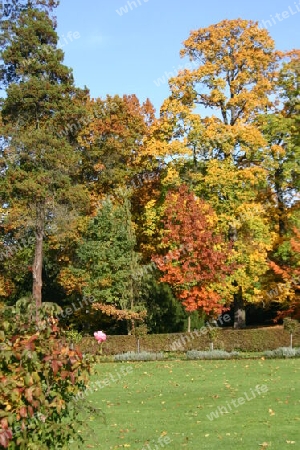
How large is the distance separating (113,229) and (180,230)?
487 cm

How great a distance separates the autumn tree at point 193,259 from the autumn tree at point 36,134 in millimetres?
5706

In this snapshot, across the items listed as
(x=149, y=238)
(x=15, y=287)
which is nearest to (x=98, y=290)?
(x=149, y=238)

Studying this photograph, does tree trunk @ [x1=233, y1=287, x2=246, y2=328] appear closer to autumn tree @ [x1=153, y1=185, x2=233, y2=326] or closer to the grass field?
autumn tree @ [x1=153, y1=185, x2=233, y2=326]

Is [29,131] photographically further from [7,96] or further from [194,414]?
[194,414]

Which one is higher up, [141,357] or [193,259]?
[193,259]

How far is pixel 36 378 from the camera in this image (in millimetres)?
5078

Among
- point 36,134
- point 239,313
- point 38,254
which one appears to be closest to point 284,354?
point 239,313

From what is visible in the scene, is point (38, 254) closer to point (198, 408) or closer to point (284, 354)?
point (284, 354)

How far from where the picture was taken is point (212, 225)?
3381 cm

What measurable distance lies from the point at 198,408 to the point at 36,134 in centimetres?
2189

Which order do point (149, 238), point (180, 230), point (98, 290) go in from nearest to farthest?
1. point (180, 230)
2. point (98, 290)
3. point (149, 238)

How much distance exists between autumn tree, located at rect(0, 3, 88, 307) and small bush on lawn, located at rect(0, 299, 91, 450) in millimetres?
27782

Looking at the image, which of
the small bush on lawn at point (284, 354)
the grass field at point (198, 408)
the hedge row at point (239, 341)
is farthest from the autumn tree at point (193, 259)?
the grass field at point (198, 408)

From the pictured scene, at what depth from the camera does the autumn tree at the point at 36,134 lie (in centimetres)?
3334
